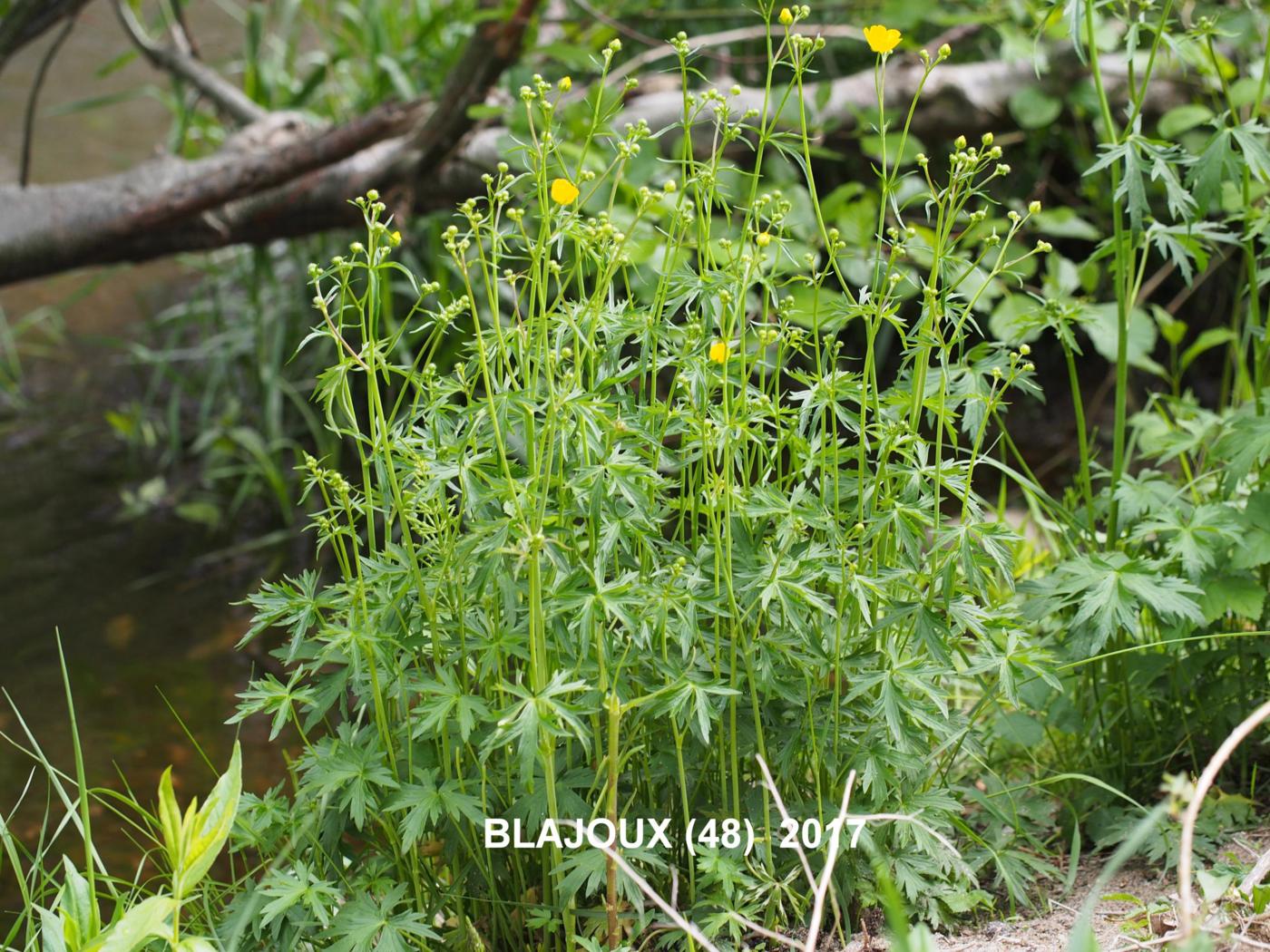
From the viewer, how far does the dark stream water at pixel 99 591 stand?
2.85 metres

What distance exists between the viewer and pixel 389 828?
1.48 m

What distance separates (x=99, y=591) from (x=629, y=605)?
2.60 m

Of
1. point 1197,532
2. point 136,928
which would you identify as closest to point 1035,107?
point 1197,532

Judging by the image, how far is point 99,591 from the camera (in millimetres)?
3520

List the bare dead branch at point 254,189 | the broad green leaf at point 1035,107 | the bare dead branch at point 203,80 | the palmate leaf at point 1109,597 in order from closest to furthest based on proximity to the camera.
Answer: the palmate leaf at point 1109,597 < the bare dead branch at point 254,189 < the broad green leaf at point 1035,107 < the bare dead branch at point 203,80

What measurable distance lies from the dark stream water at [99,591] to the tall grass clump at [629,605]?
660 millimetres

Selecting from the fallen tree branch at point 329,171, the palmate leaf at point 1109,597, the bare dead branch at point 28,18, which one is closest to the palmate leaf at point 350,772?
the palmate leaf at point 1109,597

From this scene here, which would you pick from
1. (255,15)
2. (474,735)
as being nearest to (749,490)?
(474,735)

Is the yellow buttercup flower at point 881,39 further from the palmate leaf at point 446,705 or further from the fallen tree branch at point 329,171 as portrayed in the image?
the fallen tree branch at point 329,171

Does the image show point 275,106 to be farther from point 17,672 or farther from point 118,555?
point 17,672

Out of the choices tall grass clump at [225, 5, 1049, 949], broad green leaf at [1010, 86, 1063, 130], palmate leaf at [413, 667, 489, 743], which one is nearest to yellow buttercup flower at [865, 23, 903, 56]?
tall grass clump at [225, 5, 1049, 949]

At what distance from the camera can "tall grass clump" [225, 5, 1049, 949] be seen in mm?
1396

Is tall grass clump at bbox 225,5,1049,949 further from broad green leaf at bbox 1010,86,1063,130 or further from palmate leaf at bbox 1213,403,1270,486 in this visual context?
broad green leaf at bbox 1010,86,1063,130

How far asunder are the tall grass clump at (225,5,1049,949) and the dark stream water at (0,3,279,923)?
0.66 meters
